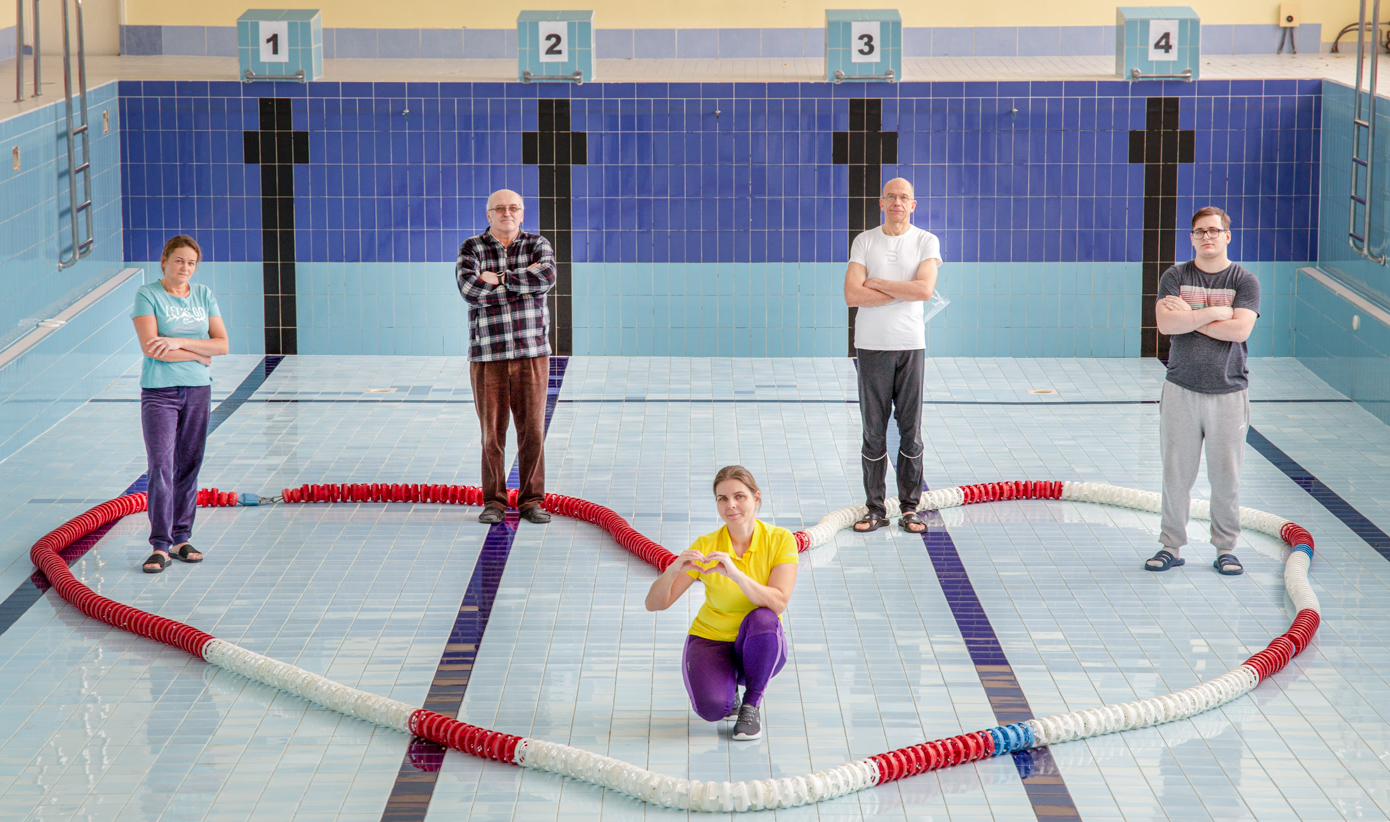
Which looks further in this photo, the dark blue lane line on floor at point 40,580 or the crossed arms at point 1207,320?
the crossed arms at point 1207,320

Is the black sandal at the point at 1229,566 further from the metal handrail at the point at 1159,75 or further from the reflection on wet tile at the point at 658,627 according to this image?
the metal handrail at the point at 1159,75

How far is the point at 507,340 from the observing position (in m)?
6.62

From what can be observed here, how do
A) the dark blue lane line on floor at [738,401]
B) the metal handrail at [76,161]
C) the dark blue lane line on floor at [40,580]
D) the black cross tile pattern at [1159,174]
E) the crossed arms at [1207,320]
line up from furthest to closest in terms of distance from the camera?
the black cross tile pattern at [1159,174] → the dark blue lane line on floor at [738,401] → the metal handrail at [76,161] → the crossed arms at [1207,320] → the dark blue lane line on floor at [40,580]

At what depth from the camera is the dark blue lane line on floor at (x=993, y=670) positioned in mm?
4148

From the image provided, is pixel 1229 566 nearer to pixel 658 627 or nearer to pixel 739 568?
pixel 658 627

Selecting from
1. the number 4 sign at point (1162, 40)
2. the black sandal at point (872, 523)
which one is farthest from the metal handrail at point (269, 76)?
the number 4 sign at point (1162, 40)

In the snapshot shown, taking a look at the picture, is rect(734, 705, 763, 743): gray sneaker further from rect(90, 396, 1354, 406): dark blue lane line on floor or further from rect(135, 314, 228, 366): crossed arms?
rect(90, 396, 1354, 406): dark blue lane line on floor

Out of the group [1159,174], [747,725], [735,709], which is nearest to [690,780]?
[747,725]

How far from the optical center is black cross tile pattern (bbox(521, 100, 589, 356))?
32.8 ft

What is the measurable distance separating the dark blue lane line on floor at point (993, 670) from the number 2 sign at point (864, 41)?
13.5 feet

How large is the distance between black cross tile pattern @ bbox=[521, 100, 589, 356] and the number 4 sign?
3.76 metres

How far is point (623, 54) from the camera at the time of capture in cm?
1171

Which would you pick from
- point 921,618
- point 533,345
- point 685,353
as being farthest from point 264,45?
point 921,618

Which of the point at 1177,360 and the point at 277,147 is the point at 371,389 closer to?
the point at 277,147
